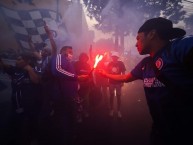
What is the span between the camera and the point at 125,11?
18.6 metres

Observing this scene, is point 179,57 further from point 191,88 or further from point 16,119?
point 16,119

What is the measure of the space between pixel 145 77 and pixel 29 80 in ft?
7.94

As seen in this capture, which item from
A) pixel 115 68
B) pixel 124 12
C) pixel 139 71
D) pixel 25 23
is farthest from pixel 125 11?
pixel 139 71

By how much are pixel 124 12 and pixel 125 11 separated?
13cm

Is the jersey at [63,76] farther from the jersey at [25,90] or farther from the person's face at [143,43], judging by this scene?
the person's face at [143,43]

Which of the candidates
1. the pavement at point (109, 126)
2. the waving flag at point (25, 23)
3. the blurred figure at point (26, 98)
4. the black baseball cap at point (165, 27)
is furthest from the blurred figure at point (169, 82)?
the waving flag at point (25, 23)

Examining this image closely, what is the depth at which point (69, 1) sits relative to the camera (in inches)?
496

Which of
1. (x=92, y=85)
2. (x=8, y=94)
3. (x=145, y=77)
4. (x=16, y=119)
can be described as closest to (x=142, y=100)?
(x=92, y=85)

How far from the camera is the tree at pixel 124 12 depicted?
18.3 meters

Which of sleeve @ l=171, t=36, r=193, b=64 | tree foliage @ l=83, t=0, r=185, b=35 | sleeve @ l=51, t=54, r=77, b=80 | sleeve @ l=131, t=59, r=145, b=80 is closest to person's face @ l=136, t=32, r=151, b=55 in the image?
sleeve @ l=131, t=59, r=145, b=80

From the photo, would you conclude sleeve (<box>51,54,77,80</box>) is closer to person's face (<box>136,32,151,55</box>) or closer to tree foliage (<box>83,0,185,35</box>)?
person's face (<box>136,32,151,55</box>)

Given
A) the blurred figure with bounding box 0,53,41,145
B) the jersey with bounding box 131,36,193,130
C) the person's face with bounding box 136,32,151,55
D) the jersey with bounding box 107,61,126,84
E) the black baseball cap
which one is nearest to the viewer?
the jersey with bounding box 131,36,193,130

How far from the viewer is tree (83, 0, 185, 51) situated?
18.3 meters

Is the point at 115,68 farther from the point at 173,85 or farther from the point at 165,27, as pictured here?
the point at 173,85
